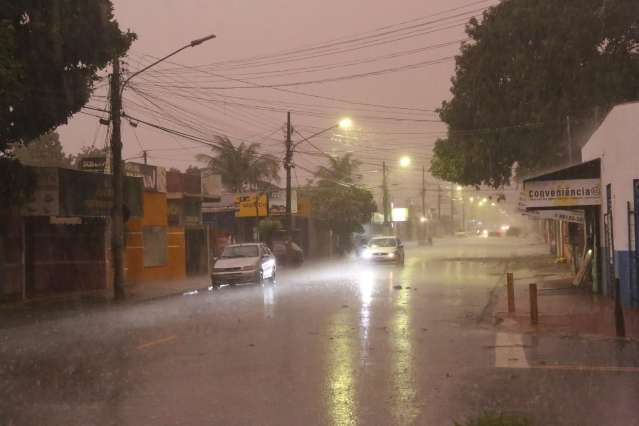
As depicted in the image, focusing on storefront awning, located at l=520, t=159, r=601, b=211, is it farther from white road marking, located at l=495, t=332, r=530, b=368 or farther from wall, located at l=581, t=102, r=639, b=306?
white road marking, located at l=495, t=332, r=530, b=368

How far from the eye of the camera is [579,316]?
53.8ft

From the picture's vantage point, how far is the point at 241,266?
27.3m

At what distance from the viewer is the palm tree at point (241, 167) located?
183 ft

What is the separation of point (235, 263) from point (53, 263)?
242 inches

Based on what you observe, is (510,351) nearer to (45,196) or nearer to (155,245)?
(45,196)

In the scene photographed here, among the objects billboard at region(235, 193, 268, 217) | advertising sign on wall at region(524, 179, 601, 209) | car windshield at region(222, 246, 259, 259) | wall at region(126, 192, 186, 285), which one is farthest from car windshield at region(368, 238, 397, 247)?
advertising sign on wall at region(524, 179, 601, 209)

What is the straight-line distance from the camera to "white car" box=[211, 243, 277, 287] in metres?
27.2

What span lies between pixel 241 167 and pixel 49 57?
38.4m

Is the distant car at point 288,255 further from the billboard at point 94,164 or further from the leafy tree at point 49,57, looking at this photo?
the leafy tree at point 49,57

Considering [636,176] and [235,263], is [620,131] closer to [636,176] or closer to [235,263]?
[636,176]

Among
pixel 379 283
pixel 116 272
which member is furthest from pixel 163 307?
pixel 379 283

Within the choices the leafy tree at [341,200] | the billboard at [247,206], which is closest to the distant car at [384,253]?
the billboard at [247,206]

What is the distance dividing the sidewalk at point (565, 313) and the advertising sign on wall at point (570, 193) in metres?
2.52

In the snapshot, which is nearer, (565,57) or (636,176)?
(636,176)
